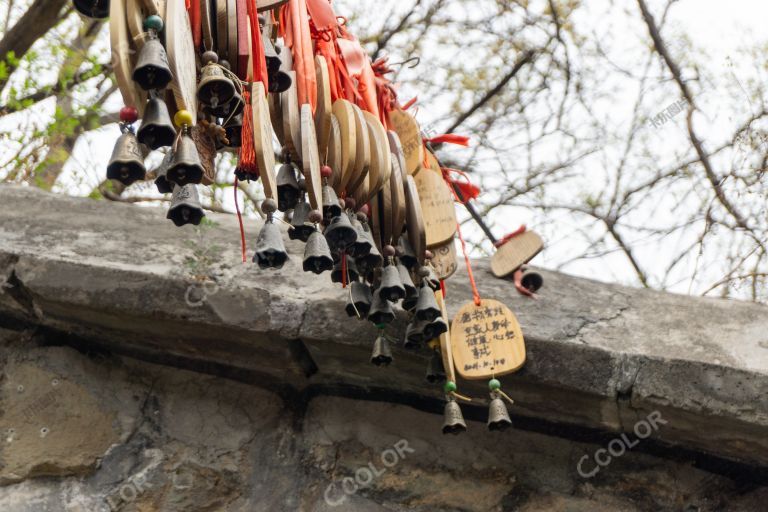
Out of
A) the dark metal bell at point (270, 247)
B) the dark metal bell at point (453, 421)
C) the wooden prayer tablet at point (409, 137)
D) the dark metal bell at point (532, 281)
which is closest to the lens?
the dark metal bell at point (270, 247)

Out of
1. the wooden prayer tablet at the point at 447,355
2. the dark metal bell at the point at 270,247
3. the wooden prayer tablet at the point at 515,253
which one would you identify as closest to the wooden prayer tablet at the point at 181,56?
the dark metal bell at the point at 270,247

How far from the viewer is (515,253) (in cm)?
320

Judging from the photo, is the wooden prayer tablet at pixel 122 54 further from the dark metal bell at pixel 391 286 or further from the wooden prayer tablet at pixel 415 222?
the wooden prayer tablet at pixel 415 222

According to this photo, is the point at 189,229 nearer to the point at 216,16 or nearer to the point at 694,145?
the point at 216,16

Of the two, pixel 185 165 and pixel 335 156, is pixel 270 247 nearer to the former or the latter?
pixel 185 165

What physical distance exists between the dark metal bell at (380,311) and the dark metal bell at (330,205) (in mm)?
269

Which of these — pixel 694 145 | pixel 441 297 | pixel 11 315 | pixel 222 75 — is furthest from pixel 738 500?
pixel 694 145

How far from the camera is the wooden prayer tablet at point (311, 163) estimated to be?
2.18 meters

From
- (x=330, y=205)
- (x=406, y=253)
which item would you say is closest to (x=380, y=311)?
(x=406, y=253)

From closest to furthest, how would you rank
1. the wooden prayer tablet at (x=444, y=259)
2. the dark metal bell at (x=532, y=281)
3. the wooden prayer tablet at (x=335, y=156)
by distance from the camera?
the wooden prayer tablet at (x=335, y=156) < the wooden prayer tablet at (x=444, y=259) < the dark metal bell at (x=532, y=281)

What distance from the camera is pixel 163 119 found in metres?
1.85

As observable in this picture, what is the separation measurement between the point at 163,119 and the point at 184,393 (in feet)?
4.15

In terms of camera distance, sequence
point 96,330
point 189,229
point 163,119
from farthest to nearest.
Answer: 1. point 189,229
2. point 96,330
3. point 163,119

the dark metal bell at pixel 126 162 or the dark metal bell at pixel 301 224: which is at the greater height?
the dark metal bell at pixel 126 162
